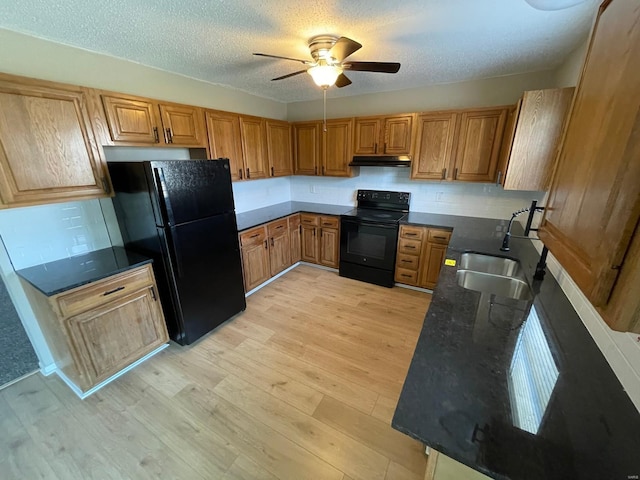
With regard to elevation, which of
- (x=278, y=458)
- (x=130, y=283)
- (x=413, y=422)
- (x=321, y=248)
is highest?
(x=413, y=422)

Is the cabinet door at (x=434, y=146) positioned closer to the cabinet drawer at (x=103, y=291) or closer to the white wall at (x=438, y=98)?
the white wall at (x=438, y=98)

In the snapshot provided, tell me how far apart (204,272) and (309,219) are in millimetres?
1765

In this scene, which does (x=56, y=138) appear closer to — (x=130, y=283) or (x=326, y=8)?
(x=130, y=283)

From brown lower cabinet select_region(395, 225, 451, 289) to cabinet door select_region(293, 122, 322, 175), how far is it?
5.24ft

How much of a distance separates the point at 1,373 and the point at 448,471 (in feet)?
10.0

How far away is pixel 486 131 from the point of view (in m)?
2.63

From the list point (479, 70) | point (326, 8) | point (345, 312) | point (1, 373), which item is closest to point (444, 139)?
point (479, 70)

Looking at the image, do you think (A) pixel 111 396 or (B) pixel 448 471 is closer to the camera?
(B) pixel 448 471

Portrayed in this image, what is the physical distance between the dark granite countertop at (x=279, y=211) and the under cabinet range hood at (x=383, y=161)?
0.72 meters

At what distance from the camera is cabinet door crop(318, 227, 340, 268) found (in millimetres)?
3580

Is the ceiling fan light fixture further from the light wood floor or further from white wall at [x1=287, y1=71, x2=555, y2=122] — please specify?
the light wood floor

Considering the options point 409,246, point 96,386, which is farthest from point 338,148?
point 96,386

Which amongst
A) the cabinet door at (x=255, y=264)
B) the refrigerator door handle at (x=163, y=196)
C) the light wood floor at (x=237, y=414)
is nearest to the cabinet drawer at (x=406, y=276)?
the light wood floor at (x=237, y=414)

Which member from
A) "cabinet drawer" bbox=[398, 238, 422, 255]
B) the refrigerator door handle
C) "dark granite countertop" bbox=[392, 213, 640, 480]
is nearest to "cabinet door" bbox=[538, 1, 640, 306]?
"dark granite countertop" bbox=[392, 213, 640, 480]
